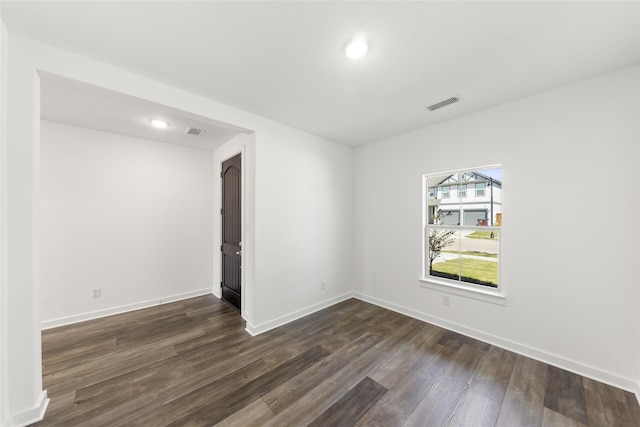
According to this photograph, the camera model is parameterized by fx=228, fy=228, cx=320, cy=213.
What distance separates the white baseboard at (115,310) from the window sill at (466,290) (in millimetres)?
3771

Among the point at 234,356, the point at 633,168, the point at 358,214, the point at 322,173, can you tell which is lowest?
the point at 234,356

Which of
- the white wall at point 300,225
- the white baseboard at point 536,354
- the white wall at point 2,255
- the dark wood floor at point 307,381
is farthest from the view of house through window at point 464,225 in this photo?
the white wall at point 2,255

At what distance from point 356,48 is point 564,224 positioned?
8.14 ft

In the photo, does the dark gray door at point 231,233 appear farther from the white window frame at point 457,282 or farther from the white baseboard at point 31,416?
the white window frame at point 457,282

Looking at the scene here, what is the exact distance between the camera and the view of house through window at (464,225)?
8.79ft

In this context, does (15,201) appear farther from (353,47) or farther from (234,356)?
(353,47)

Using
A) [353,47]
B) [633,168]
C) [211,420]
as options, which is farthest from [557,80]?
[211,420]

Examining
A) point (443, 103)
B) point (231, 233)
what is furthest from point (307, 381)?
point (443, 103)

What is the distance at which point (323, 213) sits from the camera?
365cm

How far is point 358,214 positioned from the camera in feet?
13.4

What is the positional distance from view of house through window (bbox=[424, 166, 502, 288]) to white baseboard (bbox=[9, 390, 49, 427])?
3868mm

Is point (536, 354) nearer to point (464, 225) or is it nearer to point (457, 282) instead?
point (457, 282)

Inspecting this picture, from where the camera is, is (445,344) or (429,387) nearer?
(429,387)

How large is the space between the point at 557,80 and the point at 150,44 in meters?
3.42
